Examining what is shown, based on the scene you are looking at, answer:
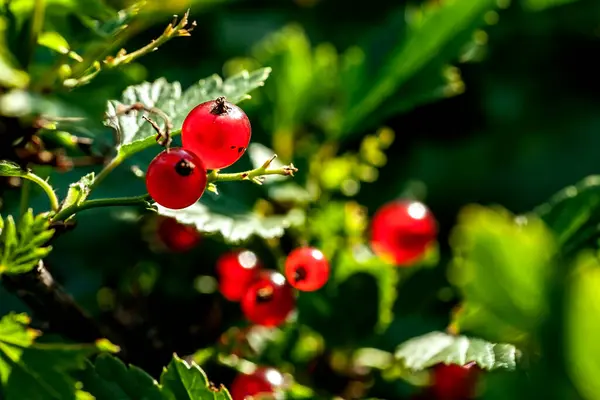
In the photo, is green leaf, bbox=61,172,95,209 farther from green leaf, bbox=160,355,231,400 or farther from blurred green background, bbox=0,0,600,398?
blurred green background, bbox=0,0,600,398

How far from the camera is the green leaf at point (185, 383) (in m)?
0.99

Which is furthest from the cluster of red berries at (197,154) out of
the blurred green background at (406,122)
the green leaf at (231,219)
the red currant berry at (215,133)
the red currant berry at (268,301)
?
the blurred green background at (406,122)

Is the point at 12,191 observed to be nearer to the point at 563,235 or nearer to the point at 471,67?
the point at 563,235

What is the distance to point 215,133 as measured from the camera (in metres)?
0.99

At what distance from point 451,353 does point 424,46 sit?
27.9 inches

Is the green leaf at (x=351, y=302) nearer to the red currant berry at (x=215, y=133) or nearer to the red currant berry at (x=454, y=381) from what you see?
the red currant berry at (x=454, y=381)

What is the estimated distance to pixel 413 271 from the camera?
1616 mm

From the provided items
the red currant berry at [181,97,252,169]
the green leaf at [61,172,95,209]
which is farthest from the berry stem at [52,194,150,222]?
the red currant berry at [181,97,252,169]

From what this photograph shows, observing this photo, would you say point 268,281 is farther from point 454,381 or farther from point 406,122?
point 406,122

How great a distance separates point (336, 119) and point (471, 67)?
2.08ft

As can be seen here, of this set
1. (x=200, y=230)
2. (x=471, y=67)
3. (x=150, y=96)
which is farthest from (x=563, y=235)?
(x=471, y=67)

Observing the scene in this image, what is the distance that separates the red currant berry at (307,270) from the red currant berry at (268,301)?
2.3 inches

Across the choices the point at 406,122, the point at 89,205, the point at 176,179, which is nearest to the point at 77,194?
the point at 89,205

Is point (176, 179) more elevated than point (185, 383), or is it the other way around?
point (176, 179)
